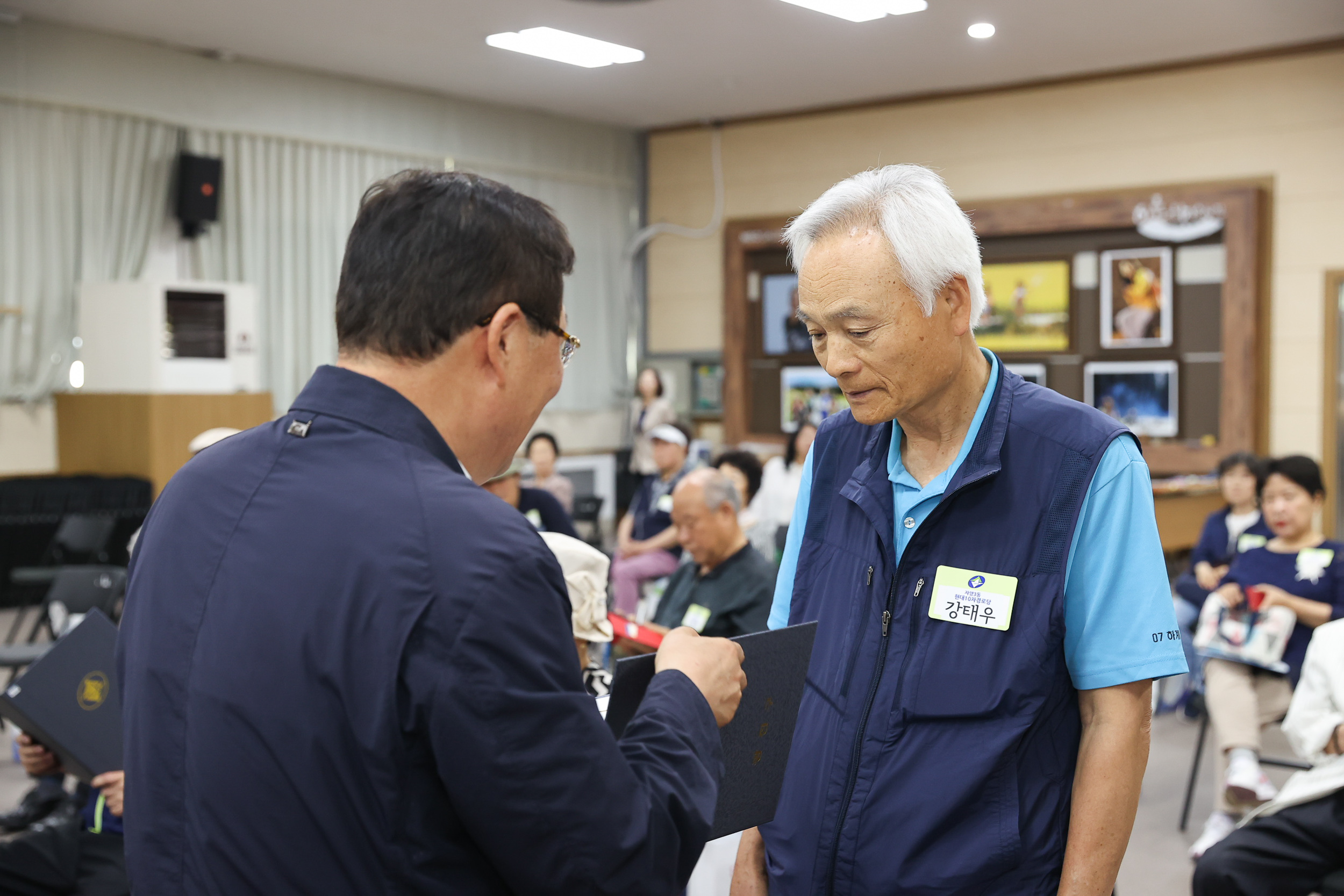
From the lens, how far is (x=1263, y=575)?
4.39m

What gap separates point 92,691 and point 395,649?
2.06 meters

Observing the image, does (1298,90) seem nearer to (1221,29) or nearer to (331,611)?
(1221,29)

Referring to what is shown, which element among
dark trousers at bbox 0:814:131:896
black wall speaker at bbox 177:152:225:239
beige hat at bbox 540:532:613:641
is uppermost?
black wall speaker at bbox 177:152:225:239

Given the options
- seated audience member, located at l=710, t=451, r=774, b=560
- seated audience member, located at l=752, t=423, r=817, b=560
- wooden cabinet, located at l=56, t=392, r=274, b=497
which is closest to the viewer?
seated audience member, located at l=710, t=451, r=774, b=560

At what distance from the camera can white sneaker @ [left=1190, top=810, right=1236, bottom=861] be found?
382 cm

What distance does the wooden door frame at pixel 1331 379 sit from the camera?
26.7ft

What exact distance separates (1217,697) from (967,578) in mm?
3269

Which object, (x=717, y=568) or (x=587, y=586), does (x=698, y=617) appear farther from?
(x=587, y=586)

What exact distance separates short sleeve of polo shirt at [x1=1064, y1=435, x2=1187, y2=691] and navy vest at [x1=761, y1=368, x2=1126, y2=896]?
20 mm

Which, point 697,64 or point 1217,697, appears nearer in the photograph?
point 1217,697

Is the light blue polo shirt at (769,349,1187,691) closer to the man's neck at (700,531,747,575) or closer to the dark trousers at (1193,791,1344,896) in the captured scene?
the dark trousers at (1193,791,1344,896)

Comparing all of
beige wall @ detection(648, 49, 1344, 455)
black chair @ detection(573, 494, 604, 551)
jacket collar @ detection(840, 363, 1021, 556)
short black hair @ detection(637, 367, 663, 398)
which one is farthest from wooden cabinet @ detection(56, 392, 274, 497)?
jacket collar @ detection(840, 363, 1021, 556)

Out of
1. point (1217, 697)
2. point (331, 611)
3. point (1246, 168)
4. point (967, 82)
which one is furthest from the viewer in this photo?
point (967, 82)

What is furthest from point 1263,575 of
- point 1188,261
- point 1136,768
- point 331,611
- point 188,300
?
point 188,300
